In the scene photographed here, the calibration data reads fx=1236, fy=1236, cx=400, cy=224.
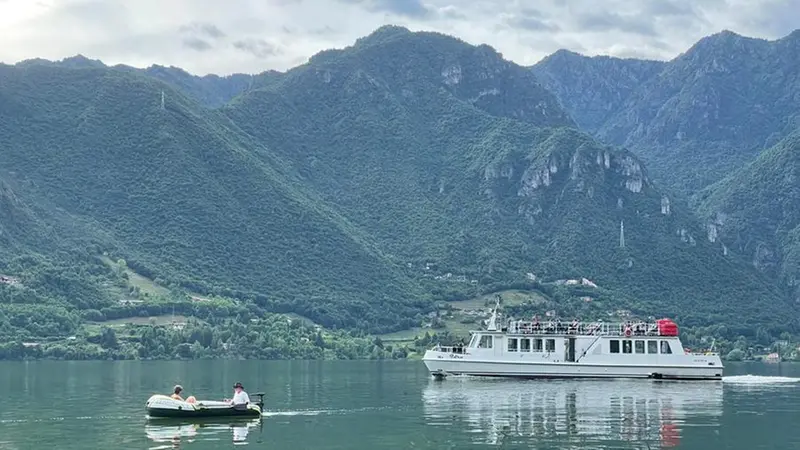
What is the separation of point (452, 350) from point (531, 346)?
28.4 feet

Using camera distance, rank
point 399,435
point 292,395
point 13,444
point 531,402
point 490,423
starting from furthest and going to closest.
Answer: point 292,395, point 531,402, point 490,423, point 399,435, point 13,444

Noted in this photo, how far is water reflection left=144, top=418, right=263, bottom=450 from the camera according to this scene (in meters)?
68.4

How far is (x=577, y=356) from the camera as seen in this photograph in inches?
4882

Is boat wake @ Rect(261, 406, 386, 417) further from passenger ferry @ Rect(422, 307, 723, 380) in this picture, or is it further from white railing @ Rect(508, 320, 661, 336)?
white railing @ Rect(508, 320, 661, 336)

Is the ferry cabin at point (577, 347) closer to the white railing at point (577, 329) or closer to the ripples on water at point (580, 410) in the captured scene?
the white railing at point (577, 329)

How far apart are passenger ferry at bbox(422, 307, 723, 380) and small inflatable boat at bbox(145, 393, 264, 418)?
4802cm

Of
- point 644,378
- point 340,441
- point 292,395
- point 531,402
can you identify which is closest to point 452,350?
point 644,378

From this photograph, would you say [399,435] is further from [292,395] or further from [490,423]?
[292,395]

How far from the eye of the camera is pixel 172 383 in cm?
12338

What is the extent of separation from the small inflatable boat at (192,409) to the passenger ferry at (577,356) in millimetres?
48020

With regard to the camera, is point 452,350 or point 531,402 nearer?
point 531,402

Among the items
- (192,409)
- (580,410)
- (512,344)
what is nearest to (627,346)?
(512,344)

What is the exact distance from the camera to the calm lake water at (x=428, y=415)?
6744cm

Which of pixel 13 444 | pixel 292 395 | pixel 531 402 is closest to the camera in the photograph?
pixel 13 444
